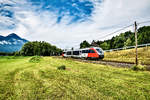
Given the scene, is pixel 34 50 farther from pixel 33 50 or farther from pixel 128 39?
pixel 128 39

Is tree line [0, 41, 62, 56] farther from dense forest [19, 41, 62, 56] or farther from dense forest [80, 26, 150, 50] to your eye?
dense forest [80, 26, 150, 50]

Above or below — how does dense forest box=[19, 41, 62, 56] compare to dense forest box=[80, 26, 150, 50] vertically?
below

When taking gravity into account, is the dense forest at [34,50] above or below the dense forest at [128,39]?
below

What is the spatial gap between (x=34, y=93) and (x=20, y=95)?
0.61 m

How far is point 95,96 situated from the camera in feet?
13.5

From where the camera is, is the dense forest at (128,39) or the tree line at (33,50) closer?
the dense forest at (128,39)

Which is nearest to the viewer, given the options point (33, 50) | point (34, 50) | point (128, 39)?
point (128, 39)

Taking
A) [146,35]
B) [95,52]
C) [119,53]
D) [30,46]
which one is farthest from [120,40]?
[30,46]

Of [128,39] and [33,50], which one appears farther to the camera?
[33,50]

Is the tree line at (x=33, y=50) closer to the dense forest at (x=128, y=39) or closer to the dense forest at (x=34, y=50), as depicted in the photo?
the dense forest at (x=34, y=50)

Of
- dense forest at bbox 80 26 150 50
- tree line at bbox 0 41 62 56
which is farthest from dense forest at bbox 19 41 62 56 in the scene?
dense forest at bbox 80 26 150 50

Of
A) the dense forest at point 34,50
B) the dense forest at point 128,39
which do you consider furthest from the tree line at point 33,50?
the dense forest at point 128,39

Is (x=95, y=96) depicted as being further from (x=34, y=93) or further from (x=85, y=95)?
(x=34, y=93)

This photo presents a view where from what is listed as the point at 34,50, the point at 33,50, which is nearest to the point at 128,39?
the point at 34,50
